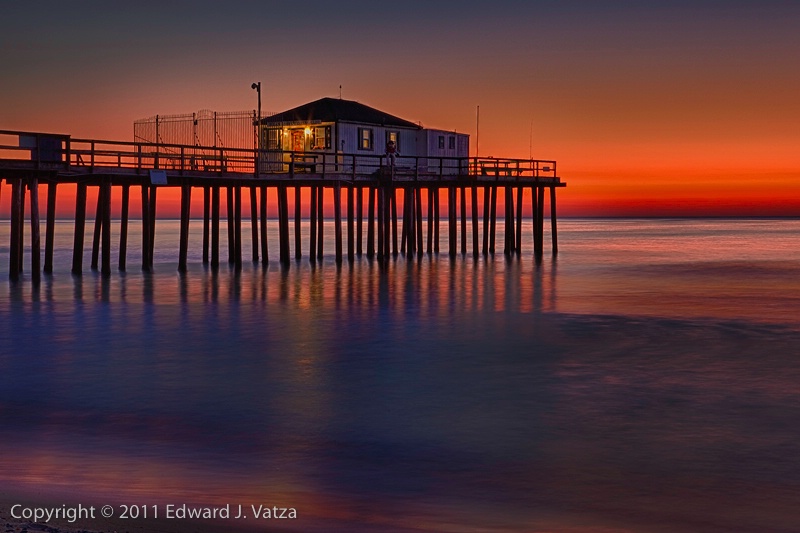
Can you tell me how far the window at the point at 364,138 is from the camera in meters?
38.9

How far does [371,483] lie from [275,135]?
32029 mm

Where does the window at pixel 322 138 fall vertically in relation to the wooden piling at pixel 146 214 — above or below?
above

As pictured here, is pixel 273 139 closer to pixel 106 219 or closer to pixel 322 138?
pixel 322 138

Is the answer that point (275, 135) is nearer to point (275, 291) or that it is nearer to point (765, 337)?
point (275, 291)

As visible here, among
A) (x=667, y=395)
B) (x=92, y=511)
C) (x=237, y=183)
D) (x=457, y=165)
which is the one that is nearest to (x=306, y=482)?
(x=92, y=511)

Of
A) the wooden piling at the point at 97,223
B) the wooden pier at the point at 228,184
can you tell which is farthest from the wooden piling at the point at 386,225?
the wooden piling at the point at 97,223

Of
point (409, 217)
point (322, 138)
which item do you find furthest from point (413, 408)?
point (409, 217)

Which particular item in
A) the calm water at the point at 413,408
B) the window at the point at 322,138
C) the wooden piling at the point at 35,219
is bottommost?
the calm water at the point at 413,408

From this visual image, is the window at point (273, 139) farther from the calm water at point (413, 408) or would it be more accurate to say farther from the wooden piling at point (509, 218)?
the calm water at point (413, 408)

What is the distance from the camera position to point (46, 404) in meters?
12.2

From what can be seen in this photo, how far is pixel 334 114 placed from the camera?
3800 centimetres

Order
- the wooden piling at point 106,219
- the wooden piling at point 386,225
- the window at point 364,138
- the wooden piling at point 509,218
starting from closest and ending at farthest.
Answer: the wooden piling at point 106,219 < the wooden piling at point 386,225 < the window at point 364,138 < the wooden piling at point 509,218

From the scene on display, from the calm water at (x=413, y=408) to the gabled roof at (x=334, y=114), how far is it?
45.0 feet

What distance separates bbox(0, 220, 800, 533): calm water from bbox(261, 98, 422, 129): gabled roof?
45.0 ft
